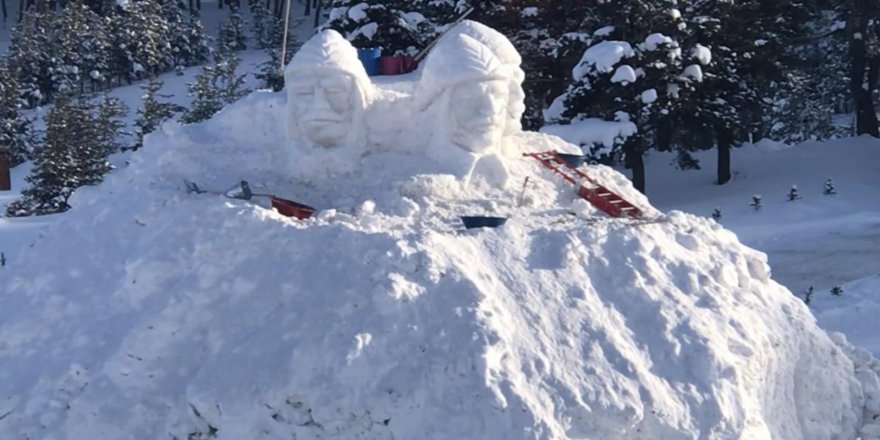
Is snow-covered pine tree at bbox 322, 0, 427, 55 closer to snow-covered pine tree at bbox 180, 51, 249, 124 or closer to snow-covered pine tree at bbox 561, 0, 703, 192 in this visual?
snow-covered pine tree at bbox 561, 0, 703, 192

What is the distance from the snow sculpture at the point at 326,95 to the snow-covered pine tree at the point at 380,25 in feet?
36.4

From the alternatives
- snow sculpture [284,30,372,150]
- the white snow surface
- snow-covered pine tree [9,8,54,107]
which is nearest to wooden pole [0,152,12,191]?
snow-covered pine tree [9,8,54,107]

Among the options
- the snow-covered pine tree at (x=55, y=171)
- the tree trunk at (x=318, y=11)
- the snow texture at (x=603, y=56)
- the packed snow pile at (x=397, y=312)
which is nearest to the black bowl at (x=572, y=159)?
the packed snow pile at (x=397, y=312)

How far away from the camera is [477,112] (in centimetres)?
768

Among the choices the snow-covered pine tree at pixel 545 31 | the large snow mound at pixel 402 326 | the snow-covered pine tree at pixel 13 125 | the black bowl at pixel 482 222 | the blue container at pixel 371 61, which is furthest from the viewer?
the snow-covered pine tree at pixel 13 125

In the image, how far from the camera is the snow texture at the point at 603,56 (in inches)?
670

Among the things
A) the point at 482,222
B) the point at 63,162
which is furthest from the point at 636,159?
the point at 482,222

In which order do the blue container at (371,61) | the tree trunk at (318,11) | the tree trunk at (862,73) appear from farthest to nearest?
the tree trunk at (318,11) → the tree trunk at (862,73) → the blue container at (371,61)

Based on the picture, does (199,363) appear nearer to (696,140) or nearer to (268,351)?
(268,351)

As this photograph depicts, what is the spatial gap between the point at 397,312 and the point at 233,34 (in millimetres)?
41328

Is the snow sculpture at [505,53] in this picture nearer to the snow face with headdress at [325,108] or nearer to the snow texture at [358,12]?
the snow face with headdress at [325,108]

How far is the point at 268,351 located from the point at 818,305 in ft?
25.1

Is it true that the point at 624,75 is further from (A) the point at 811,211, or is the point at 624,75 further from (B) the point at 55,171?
(B) the point at 55,171

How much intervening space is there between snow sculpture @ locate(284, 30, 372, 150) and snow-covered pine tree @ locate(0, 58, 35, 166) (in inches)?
1025
